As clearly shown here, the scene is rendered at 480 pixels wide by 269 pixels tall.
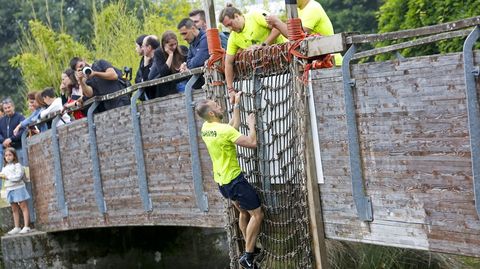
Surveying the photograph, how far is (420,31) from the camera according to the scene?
6473 millimetres

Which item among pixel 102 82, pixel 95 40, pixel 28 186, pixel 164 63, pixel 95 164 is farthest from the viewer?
pixel 95 40

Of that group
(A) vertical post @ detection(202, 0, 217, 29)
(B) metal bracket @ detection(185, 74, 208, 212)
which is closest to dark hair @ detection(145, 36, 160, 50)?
(B) metal bracket @ detection(185, 74, 208, 212)

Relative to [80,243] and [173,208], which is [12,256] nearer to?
[80,243]

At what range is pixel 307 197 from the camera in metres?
8.08

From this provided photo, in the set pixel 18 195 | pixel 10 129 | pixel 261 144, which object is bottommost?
pixel 18 195

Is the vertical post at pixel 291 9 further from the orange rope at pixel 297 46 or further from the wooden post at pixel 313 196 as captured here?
the wooden post at pixel 313 196

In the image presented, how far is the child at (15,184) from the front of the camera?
48.5ft

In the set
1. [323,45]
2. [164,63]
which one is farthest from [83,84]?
[323,45]

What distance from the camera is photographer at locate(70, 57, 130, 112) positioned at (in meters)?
12.1

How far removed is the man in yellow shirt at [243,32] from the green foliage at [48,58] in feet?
37.9

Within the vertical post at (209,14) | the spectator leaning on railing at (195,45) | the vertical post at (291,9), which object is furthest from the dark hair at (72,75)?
the vertical post at (291,9)

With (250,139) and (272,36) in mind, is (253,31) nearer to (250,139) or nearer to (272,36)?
(272,36)

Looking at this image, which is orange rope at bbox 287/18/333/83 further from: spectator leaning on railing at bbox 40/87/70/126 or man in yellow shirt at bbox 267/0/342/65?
spectator leaning on railing at bbox 40/87/70/126

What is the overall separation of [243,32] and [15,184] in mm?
7041
